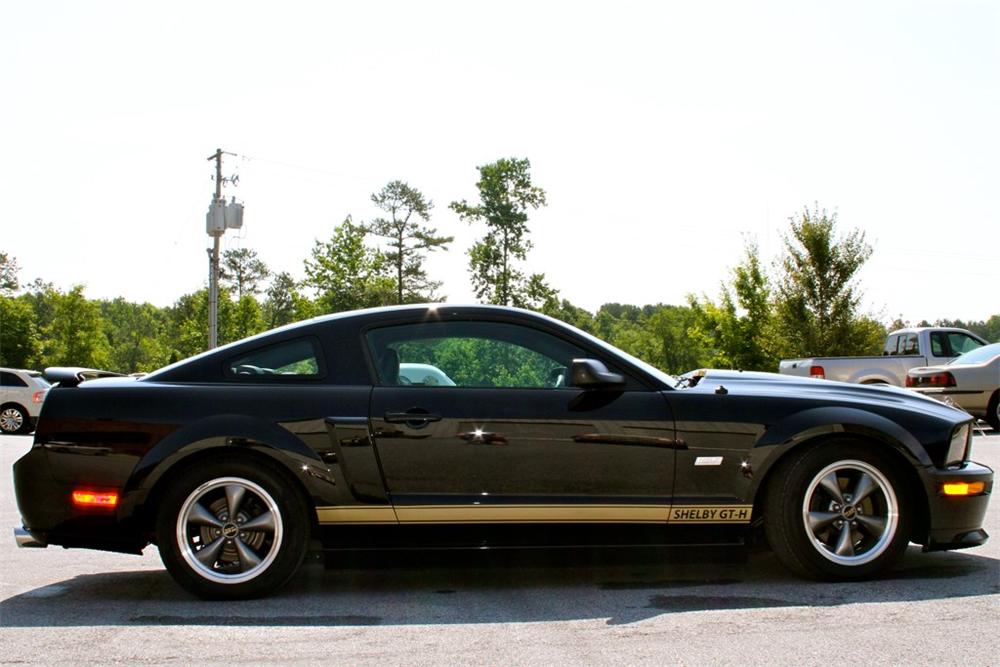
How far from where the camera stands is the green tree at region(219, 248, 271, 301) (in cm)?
9312

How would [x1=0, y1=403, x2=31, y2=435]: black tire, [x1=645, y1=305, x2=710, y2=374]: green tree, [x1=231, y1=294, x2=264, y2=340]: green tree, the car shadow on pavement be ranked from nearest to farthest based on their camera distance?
the car shadow on pavement
[x1=0, y1=403, x2=31, y2=435]: black tire
[x1=231, y1=294, x2=264, y2=340]: green tree
[x1=645, y1=305, x2=710, y2=374]: green tree

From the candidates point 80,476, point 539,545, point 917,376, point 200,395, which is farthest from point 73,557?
point 917,376

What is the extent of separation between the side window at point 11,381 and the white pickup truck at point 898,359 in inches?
631

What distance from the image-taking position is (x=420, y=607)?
470 cm

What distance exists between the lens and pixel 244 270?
9450cm

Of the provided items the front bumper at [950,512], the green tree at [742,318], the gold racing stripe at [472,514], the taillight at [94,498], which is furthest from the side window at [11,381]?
the green tree at [742,318]

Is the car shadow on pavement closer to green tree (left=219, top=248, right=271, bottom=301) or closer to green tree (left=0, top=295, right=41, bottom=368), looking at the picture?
green tree (left=0, top=295, right=41, bottom=368)

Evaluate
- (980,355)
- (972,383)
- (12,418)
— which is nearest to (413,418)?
(972,383)

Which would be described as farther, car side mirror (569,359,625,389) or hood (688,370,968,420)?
hood (688,370,968,420)

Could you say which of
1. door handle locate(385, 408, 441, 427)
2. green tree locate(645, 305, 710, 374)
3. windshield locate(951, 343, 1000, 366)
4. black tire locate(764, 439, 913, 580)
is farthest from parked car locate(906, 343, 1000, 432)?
green tree locate(645, 305, 710, 374)

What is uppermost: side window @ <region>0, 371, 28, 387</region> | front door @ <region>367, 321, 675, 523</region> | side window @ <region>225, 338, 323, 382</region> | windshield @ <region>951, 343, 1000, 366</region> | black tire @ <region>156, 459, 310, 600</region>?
windshield @ <region>951, 343, 1000, 366</region>

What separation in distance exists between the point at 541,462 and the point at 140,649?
1916mm

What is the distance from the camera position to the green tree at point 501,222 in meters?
63.9

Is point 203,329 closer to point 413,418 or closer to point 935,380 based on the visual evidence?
point 935,380
